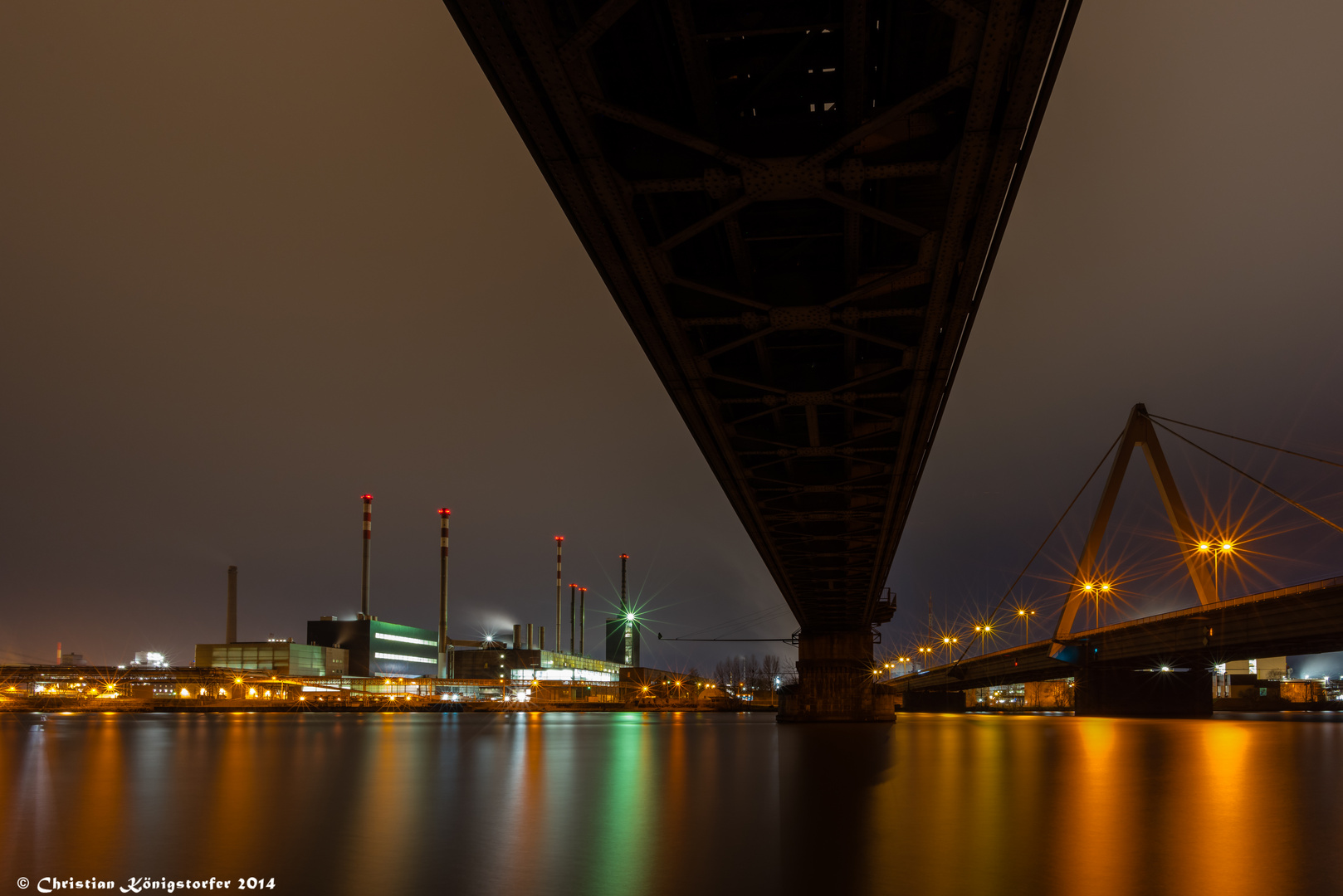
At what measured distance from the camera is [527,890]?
1253cm

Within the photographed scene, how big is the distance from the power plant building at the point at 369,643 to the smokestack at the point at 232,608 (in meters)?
24.7

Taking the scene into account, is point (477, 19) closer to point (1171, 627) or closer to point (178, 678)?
point (1171, 627)

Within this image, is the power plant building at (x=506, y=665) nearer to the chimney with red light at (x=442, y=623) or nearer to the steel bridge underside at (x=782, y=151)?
the chimney with red light at (x=442, y=623)

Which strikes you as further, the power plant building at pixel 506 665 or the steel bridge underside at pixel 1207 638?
the power plant building at pixel 506 665

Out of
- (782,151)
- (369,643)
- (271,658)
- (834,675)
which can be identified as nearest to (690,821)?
(782,151)

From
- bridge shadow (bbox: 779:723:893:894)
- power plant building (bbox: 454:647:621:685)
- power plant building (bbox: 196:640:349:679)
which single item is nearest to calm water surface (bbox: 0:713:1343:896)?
bridge shadow (bbox: 779:723:893:894)

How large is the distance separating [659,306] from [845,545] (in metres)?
27.3

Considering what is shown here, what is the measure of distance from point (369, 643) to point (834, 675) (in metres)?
94.1

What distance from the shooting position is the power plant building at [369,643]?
14462 centimetres

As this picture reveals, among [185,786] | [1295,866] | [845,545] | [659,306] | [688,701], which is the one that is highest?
[659,306]

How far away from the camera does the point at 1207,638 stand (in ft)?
206

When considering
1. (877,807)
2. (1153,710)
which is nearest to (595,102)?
(877,807)

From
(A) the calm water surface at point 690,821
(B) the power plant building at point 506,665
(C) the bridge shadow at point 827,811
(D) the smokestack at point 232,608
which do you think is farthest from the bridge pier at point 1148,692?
(D) the smokestack at point 232,608

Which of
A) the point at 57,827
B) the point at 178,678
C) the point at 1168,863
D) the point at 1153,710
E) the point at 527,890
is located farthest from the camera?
the point at 178,678
